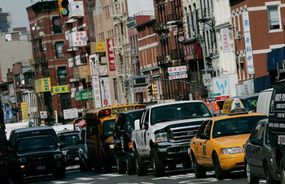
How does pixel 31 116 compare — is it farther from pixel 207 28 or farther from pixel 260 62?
pixel 260 62

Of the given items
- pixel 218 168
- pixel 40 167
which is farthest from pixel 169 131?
pixel 40 167

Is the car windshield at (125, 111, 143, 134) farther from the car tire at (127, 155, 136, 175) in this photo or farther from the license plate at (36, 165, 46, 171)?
the license plate at (36, 165, 46, 171)

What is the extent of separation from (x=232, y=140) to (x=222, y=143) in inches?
9.9

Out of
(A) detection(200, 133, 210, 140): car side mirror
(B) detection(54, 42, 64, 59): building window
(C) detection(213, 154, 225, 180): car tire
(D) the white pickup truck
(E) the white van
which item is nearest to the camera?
(C) detection(213, 154, 225, 180): car tire

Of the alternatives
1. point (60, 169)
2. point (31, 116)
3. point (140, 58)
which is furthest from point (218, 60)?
point (31, 116)

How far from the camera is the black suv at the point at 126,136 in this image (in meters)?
38.3

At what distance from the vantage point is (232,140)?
2762 centimetres

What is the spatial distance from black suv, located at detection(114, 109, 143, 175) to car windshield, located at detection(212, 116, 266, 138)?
31.4 ft

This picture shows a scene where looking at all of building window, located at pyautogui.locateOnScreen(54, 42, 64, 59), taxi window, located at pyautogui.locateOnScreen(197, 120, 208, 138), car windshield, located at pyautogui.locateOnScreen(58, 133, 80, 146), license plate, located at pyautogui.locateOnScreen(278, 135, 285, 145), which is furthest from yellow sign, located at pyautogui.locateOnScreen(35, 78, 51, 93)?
license plate, located at pyautogui.locateOnScreen(278, 135, 285, 145)

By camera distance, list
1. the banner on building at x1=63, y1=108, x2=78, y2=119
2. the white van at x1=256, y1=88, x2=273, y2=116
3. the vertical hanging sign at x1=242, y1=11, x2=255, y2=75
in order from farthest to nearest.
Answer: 1. the banner on building at x1=63, y1=108, x2=78, y2=119
2. the vertical hanging sign at x1=242, y1=11, x2=255, y2=75
3. the white van at x1=256, y1=88, x2=273, y2=116

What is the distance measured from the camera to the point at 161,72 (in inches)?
4326

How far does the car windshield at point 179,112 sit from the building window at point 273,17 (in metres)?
46.6

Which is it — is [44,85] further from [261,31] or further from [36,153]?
[36,153]

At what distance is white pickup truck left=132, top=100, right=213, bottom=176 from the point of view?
32812 millimetres
